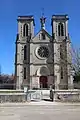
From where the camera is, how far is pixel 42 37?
58.5 metres

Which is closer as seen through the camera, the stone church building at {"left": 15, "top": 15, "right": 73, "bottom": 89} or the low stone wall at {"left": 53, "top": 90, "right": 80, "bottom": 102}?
the low stone wall at {"left": 53, "top": 90, "right": 80, "bottom": 102}

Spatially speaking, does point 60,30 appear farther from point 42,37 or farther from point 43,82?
point 43,82

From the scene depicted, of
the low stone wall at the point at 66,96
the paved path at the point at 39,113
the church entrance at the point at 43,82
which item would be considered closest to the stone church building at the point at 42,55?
the church entrance at the point at 43,82

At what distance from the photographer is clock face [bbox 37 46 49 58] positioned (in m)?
57.2

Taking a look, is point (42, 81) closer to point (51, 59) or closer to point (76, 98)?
point (51, 59)

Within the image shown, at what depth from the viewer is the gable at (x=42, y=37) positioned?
190ft

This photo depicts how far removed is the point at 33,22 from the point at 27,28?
244cm

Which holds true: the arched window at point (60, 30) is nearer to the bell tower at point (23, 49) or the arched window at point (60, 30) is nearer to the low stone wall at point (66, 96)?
the bell tower at point (23, 49)

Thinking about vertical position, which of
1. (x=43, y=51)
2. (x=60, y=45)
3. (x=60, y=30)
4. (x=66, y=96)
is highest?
(x=60, y=30)

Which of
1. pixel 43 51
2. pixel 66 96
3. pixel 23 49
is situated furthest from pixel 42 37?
pixel 66 96

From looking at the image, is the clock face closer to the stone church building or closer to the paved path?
the stone church building

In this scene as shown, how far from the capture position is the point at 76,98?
3091cm

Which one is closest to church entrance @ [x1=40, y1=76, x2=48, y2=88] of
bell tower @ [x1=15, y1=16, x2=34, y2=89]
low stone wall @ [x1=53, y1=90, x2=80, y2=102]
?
bell tower @ [x1=15, y1=16, x2=34, y2=89]

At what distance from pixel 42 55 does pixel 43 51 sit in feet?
3.84
